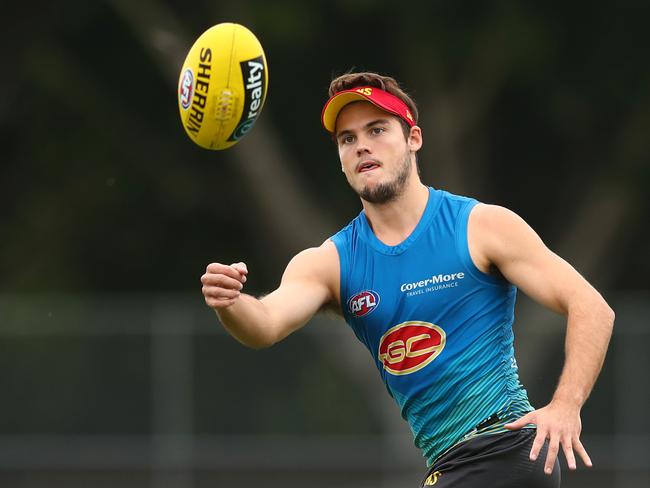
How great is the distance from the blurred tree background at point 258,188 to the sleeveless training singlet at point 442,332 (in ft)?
37.3

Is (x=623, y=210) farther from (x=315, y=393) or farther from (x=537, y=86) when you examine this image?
(x=315, y=393)

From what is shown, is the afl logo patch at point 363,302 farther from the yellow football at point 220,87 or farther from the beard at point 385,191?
the yellow football at point 220,87

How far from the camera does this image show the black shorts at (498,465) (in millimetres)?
5871

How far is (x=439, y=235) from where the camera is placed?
6199mm

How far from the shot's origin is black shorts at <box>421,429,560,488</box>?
231 inches

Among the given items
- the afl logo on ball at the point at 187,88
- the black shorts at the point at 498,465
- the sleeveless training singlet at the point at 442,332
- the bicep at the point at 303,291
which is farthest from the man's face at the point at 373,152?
the black shorts at the point at 498,465

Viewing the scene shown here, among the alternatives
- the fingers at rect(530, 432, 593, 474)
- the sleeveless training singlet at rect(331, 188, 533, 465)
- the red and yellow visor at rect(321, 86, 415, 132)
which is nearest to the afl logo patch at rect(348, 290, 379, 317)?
the sleeveless training singlet at rect(331, 188, 533, 465)

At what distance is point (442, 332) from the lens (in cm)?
607

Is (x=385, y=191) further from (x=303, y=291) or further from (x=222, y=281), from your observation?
(x=222, y=281)

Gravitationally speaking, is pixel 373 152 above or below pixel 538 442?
above

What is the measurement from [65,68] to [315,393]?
24.6 feet

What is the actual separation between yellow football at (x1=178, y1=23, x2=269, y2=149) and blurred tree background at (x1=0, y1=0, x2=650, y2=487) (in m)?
11.0

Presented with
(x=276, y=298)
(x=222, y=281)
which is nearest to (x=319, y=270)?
(x=276, y=298)

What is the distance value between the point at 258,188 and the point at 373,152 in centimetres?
1523
